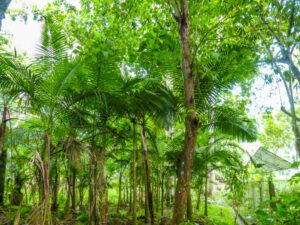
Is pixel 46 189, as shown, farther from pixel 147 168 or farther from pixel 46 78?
pixel 147 168

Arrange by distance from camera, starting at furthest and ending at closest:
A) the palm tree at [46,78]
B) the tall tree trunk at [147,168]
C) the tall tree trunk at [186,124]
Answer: the tall tree trunk at [147,168], the tall tree trunk at [186,124], the palm tree at [46,78]

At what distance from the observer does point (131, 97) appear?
469 centimetres

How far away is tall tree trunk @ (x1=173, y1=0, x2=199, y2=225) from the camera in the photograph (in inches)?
163

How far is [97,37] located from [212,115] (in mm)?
2604

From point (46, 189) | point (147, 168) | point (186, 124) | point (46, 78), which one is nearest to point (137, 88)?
point (186, 124)

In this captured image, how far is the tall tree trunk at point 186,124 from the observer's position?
13.6 ft

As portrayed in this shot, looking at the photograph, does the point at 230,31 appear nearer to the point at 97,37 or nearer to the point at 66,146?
the point at 97,37

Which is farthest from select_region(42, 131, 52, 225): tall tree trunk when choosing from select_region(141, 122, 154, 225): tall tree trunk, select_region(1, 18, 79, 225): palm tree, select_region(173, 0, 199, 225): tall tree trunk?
select_region(141, 122, 154, 225): tall tree trunk

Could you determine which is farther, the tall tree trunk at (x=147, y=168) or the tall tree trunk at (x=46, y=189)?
the tall tree trunk at (x=147, y=168)

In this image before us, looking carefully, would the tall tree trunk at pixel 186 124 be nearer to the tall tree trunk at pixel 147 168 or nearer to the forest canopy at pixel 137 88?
the forest canopy at pixel 137 88

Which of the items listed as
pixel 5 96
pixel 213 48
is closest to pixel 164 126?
pixel 213 48

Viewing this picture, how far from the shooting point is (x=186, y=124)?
4359 mm

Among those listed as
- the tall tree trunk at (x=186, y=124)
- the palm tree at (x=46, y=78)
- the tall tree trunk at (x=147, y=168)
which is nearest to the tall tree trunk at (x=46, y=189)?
the palm tree at (x=46, y=78)

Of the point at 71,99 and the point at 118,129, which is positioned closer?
the point at 71,99
